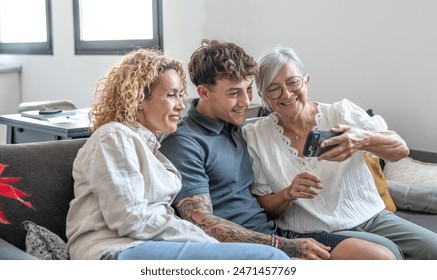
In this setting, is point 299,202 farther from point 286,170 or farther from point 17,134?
point 17,134

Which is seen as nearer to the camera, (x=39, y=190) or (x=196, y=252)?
(x=196, y=252)

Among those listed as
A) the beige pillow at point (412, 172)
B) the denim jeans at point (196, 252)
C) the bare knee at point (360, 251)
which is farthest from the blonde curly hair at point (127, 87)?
the beige pillow at point (412, 172)

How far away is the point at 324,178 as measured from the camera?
6.27 ft

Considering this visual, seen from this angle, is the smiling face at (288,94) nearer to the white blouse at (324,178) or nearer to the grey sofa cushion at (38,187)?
the white blouse at (324,178)

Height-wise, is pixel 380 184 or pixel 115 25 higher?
pixel 115 25

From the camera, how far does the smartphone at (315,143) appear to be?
173cm

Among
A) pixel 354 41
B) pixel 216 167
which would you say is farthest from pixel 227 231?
pixel 354 41

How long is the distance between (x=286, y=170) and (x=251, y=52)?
182cm

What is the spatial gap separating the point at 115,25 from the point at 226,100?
10.4 feet

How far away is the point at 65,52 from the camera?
514cm

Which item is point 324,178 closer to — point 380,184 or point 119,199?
point 380,184

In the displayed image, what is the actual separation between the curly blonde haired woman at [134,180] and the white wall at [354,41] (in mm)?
1523

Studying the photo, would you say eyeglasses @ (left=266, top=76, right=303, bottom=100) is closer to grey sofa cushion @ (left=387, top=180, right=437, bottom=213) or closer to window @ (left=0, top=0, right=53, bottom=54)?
grey sofa cushion @ (left=387, top=180, right=437, bottom=213)
